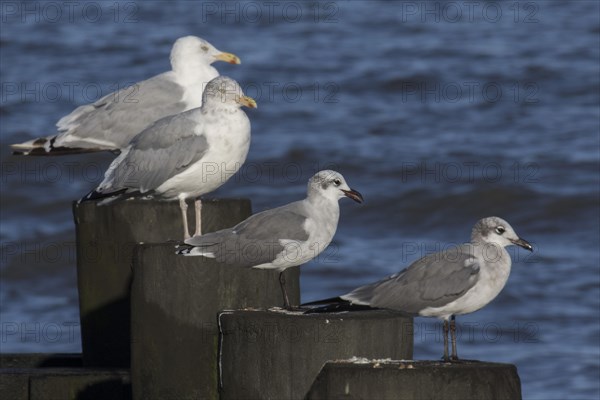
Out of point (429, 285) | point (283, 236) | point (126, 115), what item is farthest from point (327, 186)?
point (126, 115)

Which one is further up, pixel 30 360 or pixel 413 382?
pixel 413 382

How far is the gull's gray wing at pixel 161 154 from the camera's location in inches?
337

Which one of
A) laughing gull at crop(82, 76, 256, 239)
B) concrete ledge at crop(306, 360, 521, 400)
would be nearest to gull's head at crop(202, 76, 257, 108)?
laughing gull at crop(82, 76, 256, 239)

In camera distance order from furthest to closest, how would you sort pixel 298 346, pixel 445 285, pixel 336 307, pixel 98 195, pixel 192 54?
1. pixel 192 54
2. pixel 98 195
3. pixel 445 285
4. pixel 336 307
5. pixel 298 346

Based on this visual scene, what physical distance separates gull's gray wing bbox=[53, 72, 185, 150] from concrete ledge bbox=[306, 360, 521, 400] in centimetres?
486

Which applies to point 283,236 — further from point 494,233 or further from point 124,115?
point 124,115

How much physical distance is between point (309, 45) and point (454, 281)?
18.6 m

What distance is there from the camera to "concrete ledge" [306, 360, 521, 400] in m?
5.36

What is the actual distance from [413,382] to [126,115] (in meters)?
5.23

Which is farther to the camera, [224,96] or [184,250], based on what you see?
[224,96]

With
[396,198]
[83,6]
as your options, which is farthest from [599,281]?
[83,6]

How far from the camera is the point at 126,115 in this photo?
33.3ft

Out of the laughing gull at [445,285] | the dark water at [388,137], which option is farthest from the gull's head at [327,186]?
the dark water at [388,137]

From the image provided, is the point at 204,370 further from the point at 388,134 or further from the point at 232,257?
the point at 388,134
